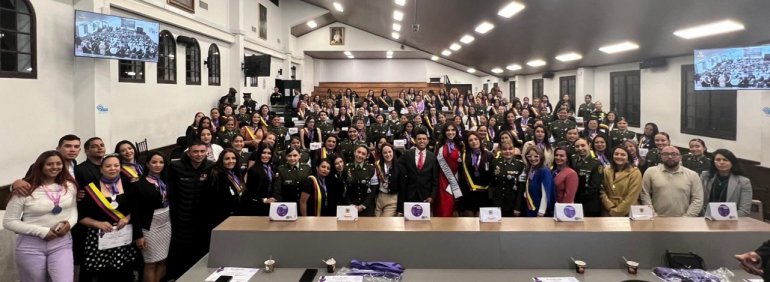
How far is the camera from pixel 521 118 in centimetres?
893

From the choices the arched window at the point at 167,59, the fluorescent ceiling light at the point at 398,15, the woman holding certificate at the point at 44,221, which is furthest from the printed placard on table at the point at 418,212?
the fluorescent ceiling light at the point at 398,15

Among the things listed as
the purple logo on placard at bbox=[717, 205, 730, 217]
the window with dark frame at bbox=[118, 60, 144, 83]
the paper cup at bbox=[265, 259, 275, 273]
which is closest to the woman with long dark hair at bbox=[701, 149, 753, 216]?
the purple logo on placard at bbox=[717, 205, 730, 217]

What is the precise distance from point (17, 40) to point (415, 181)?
5658 millimetres

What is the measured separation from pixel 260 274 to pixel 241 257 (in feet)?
0.66

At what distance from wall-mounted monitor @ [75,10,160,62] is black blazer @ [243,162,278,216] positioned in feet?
13.1

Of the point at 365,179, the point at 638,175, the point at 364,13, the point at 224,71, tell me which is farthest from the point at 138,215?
the point at 364,13

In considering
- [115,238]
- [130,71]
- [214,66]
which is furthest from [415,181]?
[214,66]

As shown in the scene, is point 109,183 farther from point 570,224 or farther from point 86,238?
point 570,224

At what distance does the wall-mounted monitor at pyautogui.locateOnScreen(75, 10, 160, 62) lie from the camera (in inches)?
258

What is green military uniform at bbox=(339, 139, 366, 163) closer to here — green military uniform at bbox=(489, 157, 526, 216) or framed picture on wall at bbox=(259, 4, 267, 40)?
green military uniform at bbox=(489, 157, 526, 216)

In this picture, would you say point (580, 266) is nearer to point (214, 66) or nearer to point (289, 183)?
point (289, 183)

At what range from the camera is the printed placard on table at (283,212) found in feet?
9.57

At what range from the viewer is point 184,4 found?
10.1 m

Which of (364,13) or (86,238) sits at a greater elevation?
(364,13)
